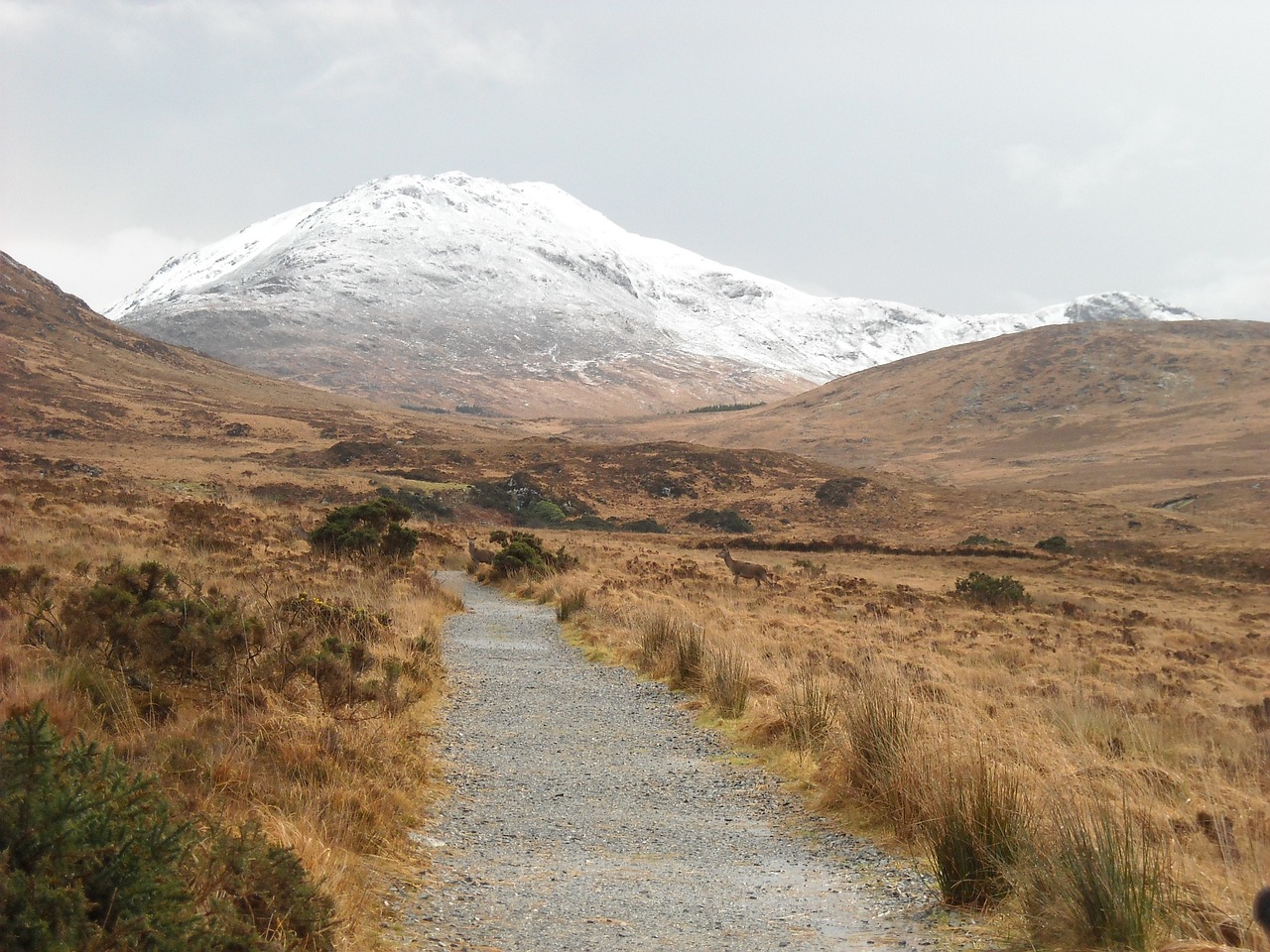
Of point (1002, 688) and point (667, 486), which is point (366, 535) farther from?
point (667, 486)

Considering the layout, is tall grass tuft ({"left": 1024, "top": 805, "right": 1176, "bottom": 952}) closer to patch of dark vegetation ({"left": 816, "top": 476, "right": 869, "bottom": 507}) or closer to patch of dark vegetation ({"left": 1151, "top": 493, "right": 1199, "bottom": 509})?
patch of dark vegetation ({"left": 816, "top": 476, "right": 869, "bottom": 507})

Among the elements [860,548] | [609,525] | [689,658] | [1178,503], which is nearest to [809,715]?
[689,658]

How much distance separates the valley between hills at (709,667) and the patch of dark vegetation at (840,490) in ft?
7.70

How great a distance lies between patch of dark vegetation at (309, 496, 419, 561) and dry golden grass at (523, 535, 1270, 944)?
436 centimetres

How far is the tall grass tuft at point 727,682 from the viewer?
10.1 m

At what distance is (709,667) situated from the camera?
36.7 ft

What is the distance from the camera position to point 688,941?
14.0ft

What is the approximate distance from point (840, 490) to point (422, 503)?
3318 centimetres

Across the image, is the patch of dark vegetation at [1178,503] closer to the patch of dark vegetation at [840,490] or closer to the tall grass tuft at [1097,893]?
the patch of dark vegetation at [840,490]

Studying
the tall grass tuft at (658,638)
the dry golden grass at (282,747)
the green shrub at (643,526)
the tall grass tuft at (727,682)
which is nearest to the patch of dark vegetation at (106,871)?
the dry golden grass at (282,747)

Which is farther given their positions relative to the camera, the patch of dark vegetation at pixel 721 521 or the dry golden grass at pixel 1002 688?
the patch of dark vegetation at pixel 721 521

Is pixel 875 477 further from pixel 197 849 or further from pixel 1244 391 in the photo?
pixel 197 849

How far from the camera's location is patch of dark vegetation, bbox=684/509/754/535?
61469mm

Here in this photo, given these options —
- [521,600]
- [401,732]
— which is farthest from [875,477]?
[401,732]
